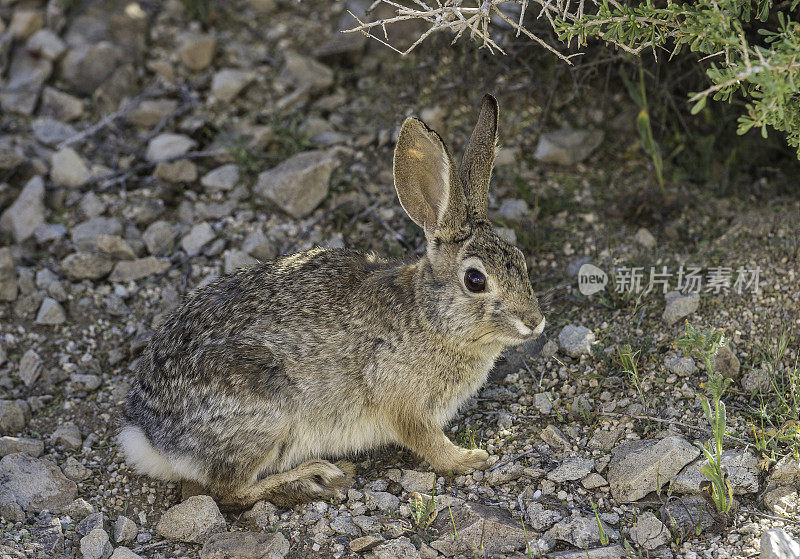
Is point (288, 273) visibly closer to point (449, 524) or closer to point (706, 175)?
point (449, 524)

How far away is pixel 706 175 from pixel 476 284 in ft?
8.44

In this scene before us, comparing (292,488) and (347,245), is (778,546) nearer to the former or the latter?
(292,488)

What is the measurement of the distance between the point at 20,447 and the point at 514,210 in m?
3.52

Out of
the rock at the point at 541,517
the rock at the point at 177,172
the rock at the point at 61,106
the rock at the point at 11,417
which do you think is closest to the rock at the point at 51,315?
the rock at the point at 11,417

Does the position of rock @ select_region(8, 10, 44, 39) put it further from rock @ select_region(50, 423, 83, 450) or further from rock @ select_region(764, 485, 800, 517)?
rock @ select_region(764, 485, 800, 517)

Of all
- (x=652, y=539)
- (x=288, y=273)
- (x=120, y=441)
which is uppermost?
(x=288, y=273)

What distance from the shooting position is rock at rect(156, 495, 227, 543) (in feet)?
14.7

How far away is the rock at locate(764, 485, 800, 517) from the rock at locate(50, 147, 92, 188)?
17.3 feet

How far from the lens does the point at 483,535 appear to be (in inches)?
166

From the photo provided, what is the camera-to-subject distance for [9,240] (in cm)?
643

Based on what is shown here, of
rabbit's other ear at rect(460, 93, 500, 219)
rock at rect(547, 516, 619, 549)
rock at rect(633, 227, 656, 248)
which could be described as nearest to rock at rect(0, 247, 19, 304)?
rabbit's other ear at rect(460, 93, 500, 219)

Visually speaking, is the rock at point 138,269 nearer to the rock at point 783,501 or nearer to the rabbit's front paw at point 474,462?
the rabbit's front paw at point 474,462

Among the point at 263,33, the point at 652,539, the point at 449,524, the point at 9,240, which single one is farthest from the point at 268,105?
the point at 652,539

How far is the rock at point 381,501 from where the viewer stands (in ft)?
15.0
